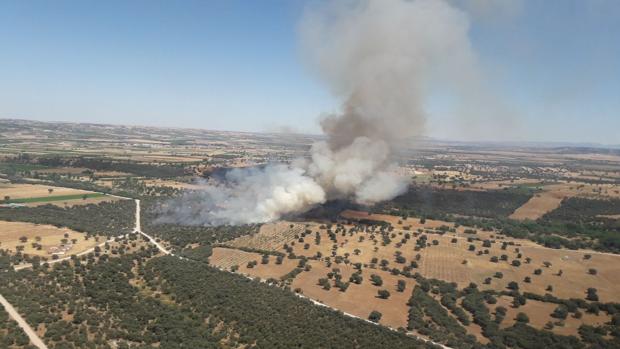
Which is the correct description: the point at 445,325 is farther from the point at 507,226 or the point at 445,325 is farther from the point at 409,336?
the point at 507,226

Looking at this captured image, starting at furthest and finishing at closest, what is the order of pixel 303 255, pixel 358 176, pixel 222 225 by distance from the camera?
pixel 358 176 → pixel 222 225 → pixel 303 255

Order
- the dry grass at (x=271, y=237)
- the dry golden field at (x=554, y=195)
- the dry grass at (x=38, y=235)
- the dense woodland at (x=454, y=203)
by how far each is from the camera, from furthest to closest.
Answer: the dry golden field at (x=554, y=195) → the dense woodland at (x=454, y=203) → the dry grass at (x=271, y=237) → the dry grass at (x=38, y=235)

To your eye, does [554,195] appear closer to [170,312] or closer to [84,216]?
[84,216]

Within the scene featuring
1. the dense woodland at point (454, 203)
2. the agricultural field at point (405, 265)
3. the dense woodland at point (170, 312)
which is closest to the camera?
the dense woodland at point (170, 312)

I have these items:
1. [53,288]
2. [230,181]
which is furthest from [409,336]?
[230,181]

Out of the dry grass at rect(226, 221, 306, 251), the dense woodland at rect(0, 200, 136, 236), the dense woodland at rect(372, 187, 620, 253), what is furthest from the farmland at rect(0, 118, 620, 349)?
the dense woodland at rect(372, 187, 620, 253)

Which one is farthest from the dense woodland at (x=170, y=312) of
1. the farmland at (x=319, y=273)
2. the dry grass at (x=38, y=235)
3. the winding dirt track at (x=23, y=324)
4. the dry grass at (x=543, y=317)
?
the dry grass at (x=543, y=317)

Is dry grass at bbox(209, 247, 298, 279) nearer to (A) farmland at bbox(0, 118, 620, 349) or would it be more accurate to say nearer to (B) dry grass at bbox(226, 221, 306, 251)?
(A) farmland at bbox(0, 118, 620, 349)

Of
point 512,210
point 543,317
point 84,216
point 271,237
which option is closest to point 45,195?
point 84,216

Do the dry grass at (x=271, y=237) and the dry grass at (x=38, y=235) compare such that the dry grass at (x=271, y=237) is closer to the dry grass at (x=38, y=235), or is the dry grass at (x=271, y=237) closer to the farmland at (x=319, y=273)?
the farmland at (x=319, y=273)

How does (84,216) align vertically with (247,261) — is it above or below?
above

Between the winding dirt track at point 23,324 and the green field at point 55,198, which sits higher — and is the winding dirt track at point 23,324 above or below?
above
